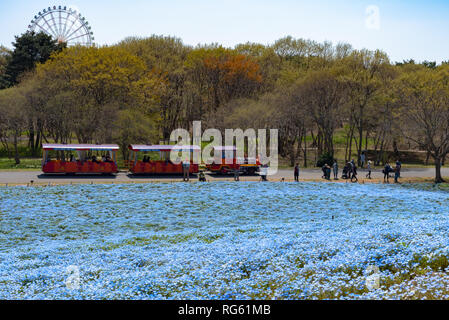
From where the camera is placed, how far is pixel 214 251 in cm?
1188

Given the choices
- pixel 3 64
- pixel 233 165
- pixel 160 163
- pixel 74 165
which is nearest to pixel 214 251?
pixel 160 163

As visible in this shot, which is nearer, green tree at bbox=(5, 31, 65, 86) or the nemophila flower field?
the nemophila flower field

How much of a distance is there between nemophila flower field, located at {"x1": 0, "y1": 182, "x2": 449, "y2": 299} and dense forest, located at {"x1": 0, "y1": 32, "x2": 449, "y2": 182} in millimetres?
25207

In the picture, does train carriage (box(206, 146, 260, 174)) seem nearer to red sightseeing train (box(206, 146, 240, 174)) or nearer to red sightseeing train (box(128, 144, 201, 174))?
red sightseeing train (box(206, 146, 240, 174))

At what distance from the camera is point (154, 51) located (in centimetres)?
6900

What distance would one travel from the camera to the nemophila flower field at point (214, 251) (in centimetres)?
852

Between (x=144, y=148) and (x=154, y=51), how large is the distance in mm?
33361

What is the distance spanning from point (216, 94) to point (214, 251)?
55570 millimetres

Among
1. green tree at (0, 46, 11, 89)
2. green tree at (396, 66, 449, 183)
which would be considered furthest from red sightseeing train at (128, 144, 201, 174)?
green tree at (0, 46, 11, 89)

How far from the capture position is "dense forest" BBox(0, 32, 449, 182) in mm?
47031

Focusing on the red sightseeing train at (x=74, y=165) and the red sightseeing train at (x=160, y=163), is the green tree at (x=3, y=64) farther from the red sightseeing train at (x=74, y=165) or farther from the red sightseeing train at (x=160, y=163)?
the red sightseeing train at (x=160, y=163)

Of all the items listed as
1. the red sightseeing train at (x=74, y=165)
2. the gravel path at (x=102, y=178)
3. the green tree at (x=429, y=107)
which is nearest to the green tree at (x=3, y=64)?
the gravel path at (x=102, y=178)

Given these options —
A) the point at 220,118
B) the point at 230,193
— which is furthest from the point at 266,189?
the point at 220,118

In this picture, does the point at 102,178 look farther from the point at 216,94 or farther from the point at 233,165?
the point at 216,94
